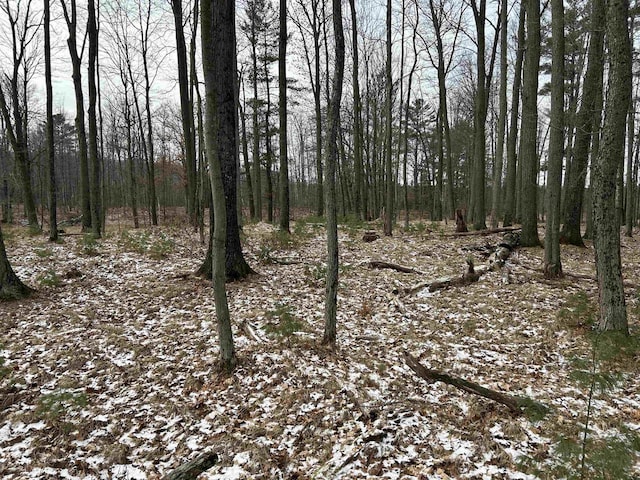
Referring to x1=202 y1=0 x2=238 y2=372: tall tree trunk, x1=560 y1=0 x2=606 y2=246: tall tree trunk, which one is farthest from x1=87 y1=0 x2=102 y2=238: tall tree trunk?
x1=560 y1=0 x2=606 y2=246: tall tree trunk

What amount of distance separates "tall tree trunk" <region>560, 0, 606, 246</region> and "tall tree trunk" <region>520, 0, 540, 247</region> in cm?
93

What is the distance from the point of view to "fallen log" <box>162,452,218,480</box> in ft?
9.27

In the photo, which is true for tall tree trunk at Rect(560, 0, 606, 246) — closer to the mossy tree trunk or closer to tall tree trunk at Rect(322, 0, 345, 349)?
tall tree trunk at Rect(322, 0, 345, 349)

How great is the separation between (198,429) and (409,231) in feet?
38.6

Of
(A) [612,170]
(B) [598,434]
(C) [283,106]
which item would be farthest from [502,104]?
(B) [598,434]

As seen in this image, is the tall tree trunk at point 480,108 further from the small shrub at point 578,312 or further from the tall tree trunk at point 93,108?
the tall tree trunk at point 93,108

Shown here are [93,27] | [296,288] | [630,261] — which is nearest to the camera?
[296,288]

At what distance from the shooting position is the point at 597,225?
4551 millimetres

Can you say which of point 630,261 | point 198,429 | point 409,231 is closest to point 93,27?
point 409,231

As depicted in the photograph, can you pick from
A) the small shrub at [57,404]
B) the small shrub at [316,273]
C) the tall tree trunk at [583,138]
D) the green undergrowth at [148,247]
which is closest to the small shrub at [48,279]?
the green undergrowth at [148,247]

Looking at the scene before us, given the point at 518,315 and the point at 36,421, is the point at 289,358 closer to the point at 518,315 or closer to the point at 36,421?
the point at 36,421

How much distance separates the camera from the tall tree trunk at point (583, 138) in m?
7.93

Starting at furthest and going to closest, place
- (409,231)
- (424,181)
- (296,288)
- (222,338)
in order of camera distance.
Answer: (424,181)
(409,231)
(296,288)
(222,338)

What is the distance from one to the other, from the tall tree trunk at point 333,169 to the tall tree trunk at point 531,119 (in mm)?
6468
